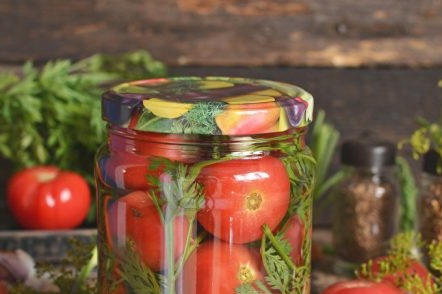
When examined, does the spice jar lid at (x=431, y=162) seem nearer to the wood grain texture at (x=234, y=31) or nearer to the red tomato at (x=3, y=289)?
the wood grain texture at (x=234, y=31)

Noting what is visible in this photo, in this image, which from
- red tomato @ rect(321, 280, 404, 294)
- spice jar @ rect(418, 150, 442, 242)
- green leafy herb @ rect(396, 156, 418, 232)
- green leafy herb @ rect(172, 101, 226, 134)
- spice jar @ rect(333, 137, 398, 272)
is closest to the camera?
green leafy herb @ rect(172, 101, 226, 134)

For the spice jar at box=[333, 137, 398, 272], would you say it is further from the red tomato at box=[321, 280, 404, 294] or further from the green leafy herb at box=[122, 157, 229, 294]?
the green leafy herb at box=[122, 157, 229, 294]

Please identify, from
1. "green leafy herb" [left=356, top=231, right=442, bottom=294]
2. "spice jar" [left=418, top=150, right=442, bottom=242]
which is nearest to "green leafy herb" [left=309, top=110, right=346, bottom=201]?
"spice jar" [left=418, top=150, right=442, bottom=242]

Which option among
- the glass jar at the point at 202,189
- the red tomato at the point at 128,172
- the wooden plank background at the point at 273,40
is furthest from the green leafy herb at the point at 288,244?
the wooden plank background at the point at 273,40

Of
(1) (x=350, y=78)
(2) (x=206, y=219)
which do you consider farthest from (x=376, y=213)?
(2) (x=206, y=219)

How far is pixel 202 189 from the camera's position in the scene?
62 centimetres

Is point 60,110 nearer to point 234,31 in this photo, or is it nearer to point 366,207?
point 234,31

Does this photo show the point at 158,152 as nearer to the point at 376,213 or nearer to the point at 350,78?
the point at 376,213

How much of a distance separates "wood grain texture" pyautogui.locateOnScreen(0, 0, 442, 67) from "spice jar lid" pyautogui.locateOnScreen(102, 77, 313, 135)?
622mm

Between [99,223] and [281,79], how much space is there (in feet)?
2.26

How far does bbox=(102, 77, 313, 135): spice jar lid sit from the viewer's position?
1.97 feet

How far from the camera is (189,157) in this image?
621mm

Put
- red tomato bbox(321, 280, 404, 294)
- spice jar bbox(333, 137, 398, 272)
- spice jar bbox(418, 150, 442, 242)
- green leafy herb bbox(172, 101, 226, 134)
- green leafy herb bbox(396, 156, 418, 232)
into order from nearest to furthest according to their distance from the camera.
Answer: green leafy herb bbox(172, 101, 226, 134), red tomato bbox(321, 280, 404, 294), spice jar bbox(418, 150, 442, 242), spice jar bbox(333, 137, 398, 272), green leafy herb bbox(396, 156, 418, 232)

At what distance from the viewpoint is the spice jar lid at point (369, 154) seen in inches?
39.7
